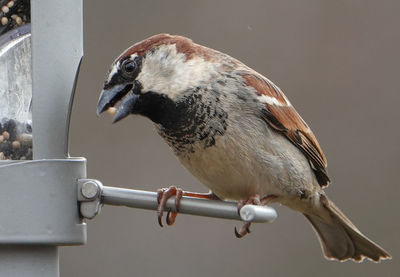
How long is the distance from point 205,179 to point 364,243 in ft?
2.62

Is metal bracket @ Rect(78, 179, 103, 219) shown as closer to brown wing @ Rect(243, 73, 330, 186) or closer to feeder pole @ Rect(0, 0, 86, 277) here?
feeder pole @ Rect(0, 0, 86, 277)

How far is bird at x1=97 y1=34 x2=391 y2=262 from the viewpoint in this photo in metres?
2.73

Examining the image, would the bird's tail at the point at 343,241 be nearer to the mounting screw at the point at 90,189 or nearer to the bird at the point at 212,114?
the bird at the point at 212,114

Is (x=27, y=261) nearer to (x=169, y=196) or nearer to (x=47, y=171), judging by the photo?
(x=47, y=171)

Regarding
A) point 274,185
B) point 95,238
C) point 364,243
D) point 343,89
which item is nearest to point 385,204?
point 343,89

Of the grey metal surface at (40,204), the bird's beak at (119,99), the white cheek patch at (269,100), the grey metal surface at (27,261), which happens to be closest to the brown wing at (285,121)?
the white cheek patch at (269,100)

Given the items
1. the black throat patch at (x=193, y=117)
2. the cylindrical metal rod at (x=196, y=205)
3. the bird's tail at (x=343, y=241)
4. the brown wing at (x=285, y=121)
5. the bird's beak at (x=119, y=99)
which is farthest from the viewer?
the bird's tail at (x=343, y=241)

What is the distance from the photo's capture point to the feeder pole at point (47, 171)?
240 cm

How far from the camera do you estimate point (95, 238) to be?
209 inches

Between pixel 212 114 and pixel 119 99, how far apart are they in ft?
0.97

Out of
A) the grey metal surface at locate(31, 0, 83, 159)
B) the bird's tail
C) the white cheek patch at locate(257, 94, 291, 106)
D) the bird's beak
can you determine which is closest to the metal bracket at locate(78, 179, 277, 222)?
the grey metal surface at locate(31, 0, 83, 159)

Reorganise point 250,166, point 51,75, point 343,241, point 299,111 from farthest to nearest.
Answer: point 299,111 → point 343,241 → point 250,166 → point 51,75

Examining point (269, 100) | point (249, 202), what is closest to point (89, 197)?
point (249, 202)

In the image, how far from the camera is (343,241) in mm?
3531
